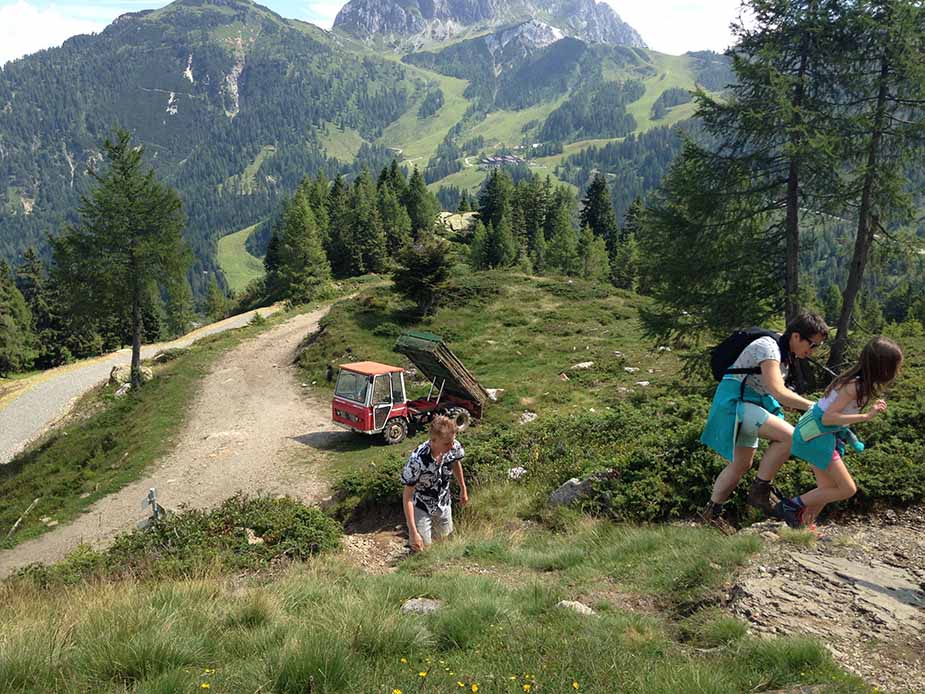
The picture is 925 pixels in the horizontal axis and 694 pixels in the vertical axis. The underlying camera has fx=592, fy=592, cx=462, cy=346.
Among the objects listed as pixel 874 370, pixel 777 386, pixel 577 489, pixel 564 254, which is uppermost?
pixel 874 370

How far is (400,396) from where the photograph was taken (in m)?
18.0

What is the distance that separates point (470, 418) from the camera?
18891 mm

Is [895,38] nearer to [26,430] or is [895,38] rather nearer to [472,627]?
[472,627]

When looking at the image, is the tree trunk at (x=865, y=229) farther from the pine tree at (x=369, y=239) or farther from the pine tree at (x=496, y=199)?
the pine tree at (x=496, y=199)

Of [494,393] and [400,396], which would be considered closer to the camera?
[400,396]

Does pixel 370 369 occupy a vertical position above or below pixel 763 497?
below

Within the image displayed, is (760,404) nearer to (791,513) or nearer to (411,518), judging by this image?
(791,513)

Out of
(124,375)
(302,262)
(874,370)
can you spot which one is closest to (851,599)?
(874,370)

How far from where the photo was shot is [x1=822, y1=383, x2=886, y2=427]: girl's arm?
17.0 feet

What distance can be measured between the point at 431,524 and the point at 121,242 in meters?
23.9

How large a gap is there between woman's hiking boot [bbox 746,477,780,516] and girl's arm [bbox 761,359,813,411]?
1413mm

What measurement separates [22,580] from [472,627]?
665 cm

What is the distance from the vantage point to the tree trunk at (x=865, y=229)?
600 inches

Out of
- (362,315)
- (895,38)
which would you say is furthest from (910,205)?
(362,315)
